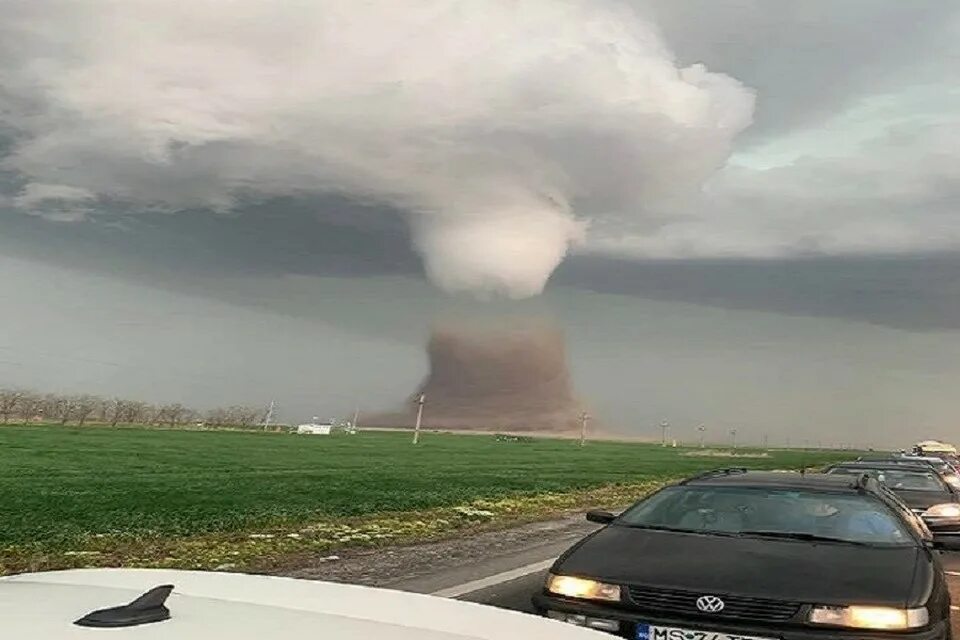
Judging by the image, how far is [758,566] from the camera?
5.80 m

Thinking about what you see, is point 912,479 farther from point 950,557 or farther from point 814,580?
point 814,580

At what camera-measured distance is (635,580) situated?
225 inches

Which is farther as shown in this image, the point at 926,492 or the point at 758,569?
the point at 926,492

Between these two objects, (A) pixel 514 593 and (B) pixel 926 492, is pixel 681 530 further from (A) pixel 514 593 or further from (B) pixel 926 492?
(B) pixel 926 492

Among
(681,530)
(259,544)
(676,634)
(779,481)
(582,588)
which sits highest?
(779,481)

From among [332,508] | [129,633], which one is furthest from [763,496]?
[332,508]

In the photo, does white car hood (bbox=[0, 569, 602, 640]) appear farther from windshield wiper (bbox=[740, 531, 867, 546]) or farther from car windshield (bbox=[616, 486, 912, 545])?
car windshield (bbox=[616, 486, 912, 545])

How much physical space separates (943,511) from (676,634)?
10030 millimetres

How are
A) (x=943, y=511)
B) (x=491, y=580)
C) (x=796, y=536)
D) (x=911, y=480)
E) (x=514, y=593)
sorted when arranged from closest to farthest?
(x=796, y=536), (x=514, y=593), (x=491, y=580), (x=943, y=511), (x=911, y=480)

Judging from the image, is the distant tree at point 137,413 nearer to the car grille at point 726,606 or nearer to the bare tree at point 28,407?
the bare tree at point 28,407

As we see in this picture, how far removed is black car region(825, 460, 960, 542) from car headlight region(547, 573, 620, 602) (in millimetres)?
7650

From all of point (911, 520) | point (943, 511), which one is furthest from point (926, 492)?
point (911, 520)

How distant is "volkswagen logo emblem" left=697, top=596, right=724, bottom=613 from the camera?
538cm

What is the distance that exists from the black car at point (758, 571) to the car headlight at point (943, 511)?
23.6 feet
